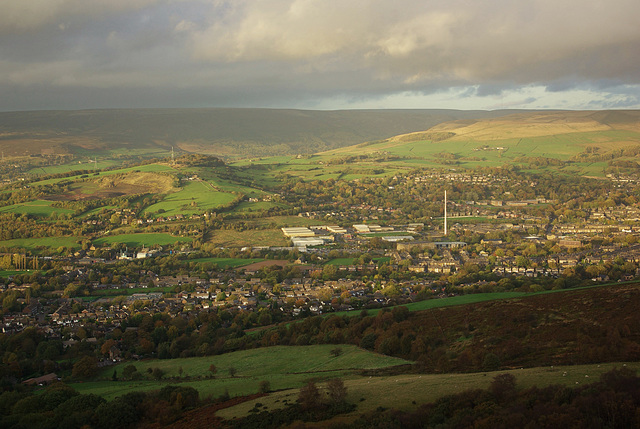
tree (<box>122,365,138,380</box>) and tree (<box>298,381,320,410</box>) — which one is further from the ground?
tree (<box>298,381,320,410</box>)

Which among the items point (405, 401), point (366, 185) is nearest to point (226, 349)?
point (405, 401)

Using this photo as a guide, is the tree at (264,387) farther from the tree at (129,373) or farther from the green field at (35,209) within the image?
the green field at (35,209)

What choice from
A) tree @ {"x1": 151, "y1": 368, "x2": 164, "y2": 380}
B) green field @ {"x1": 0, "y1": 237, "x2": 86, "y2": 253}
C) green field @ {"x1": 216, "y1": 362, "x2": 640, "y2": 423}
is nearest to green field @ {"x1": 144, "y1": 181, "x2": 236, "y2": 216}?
green field @ {"x1": 0, "y1": 237, "x2": 86, "y2": 253}

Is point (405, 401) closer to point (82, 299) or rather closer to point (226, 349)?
point (226, 349)

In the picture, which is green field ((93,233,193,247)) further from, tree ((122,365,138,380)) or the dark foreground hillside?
tree ((122,365,138,380))

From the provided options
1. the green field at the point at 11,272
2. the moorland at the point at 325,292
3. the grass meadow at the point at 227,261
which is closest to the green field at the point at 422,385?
the moorland at the point at 325,292

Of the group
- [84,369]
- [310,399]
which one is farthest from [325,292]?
[310,399]
